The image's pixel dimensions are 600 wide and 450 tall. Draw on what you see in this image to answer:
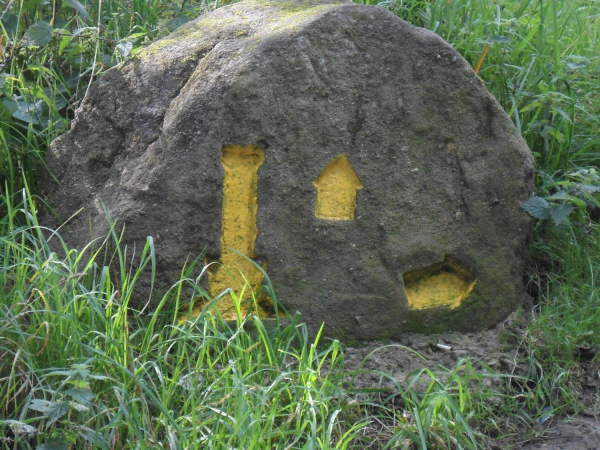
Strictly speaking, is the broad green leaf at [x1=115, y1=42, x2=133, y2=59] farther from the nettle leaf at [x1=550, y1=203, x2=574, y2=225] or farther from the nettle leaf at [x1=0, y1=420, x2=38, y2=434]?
the nettle leaf at [x1=550, y1=203, x2=574, y2=225]

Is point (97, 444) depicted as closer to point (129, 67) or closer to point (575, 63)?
point (129, 67)

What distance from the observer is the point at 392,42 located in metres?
2.55

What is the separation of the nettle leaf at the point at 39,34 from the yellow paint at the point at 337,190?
1281mm

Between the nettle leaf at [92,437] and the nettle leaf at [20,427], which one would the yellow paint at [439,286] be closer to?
the nettle leaf at [92,437]

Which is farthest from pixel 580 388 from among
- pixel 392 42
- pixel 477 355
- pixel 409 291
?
pixel 392 42

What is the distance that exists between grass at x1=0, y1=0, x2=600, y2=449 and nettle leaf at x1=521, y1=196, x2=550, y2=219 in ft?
0.44

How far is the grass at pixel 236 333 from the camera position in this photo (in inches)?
76.3

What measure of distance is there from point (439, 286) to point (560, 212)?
0.50 m

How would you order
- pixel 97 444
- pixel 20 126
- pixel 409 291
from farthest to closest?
pixel 20 126, pixel 409 291, pixel 97 444

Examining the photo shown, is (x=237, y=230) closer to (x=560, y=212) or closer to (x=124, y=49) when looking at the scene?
(x=124, y=49)

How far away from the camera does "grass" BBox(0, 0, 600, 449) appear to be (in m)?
1.94

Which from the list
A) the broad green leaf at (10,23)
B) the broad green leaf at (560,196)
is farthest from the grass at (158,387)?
the broad green leaf at (10,23)

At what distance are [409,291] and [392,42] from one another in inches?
32.5

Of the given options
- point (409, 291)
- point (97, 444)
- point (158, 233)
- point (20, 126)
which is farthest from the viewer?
point (20, 126)
